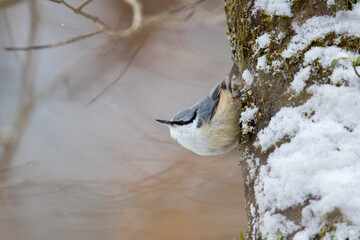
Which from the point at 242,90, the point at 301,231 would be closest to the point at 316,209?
the point at 301,231

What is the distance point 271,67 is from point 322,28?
172mm

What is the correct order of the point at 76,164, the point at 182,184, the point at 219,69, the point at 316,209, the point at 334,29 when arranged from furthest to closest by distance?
the point at 76,164, the point at 219,69, the point at 182,184, the point at 334,29, the point at 316,209

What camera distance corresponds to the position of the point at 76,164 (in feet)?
12.1

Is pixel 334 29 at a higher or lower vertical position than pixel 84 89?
lower

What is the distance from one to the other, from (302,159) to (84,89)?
3.17m

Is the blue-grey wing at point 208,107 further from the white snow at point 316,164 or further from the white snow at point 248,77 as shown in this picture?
the white snow at point 316,164

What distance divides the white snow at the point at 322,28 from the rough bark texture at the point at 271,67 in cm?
1

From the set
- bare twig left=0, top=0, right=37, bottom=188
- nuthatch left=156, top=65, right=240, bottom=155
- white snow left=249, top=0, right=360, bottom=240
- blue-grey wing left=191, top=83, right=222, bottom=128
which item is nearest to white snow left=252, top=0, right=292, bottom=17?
white snow left=249, top=0, right=360, bottom=240

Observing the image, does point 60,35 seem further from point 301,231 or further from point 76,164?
point 301,231

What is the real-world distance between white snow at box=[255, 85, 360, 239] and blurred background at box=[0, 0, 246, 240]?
79.8 inches

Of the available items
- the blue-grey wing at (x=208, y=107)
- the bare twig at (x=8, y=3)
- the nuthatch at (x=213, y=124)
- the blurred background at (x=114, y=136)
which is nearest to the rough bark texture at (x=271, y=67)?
the nuthatch at (x=213, y=124)

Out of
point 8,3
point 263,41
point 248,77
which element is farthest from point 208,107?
point 8,3

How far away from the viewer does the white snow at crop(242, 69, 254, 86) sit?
3.82 feet

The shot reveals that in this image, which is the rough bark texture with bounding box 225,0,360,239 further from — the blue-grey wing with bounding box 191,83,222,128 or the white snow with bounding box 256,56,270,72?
the blue-grey wing with bounding box 191,83,222,128
